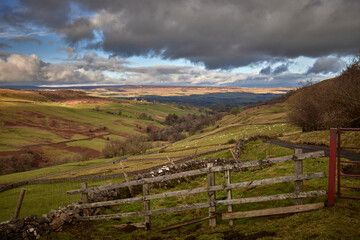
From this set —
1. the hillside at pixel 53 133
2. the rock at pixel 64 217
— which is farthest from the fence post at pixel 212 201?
the hillside at pixel 53 133

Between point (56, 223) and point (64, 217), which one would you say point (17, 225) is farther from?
point (64, 217)


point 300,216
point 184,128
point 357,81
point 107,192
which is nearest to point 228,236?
point 300,216

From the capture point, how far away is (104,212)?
1319cm

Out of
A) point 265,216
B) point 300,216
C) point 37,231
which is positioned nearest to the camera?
point 300,216

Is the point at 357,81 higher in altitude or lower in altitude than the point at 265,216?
higher

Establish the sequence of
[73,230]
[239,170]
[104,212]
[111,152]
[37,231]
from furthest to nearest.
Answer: [111,152] < [239,170] < [104,212] < [73,230] < [37,231]

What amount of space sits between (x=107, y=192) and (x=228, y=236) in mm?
9688

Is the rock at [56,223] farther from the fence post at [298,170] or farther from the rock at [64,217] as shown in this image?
the fence post at [298,170]

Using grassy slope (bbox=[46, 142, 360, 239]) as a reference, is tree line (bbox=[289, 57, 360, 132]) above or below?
above

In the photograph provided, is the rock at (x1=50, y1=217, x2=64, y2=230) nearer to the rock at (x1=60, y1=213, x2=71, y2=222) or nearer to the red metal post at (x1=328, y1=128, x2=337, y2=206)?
the rock at (x1=60, y1=213, x2=71, y2=222)

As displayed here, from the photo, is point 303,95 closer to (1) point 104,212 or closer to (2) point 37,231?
(1) point 104,212

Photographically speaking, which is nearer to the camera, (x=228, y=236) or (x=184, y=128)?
(x=228, y=236)

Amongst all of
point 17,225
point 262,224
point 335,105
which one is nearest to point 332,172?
point 262,224

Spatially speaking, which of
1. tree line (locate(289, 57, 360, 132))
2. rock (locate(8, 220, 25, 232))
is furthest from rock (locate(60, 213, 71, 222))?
tree line (locate(289, 57, 360, 132))
